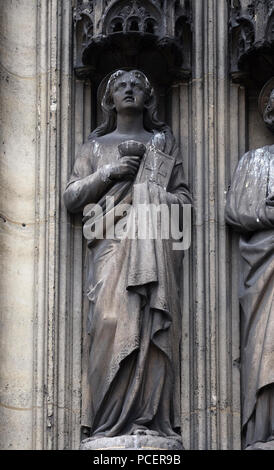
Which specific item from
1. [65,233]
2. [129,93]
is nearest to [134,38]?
[129,93]

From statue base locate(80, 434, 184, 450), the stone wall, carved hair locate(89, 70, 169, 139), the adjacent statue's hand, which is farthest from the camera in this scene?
carved hair locate(89, 70, 169, 139)

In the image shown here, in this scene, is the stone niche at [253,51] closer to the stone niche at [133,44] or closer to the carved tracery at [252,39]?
the carved tracery at [252,39]

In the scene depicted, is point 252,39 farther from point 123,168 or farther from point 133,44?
point 123,168

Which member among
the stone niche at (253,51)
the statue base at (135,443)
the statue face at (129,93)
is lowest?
the statue base at (135,443)

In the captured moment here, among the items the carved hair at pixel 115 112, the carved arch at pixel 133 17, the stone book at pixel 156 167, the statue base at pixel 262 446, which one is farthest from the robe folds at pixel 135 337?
the carved arch at pixel 133 17

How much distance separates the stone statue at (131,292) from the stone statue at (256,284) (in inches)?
15.9

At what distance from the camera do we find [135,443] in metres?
16.0

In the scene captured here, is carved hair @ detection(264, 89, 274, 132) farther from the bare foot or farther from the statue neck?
the bare foot

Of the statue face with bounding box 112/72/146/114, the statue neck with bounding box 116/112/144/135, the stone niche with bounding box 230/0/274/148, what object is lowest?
the statue neck with bounding box 116/112/144/135

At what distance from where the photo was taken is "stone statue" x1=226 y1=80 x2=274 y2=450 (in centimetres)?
1622

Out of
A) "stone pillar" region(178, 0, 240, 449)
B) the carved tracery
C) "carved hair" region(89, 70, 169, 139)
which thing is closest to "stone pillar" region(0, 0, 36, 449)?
"carved hair" region(89, 70, 169, 139)

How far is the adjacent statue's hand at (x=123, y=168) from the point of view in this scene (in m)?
16.6

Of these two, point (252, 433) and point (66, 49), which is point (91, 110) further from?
point (252, 433)

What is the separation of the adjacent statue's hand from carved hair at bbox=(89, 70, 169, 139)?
0.38m
